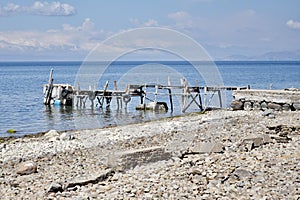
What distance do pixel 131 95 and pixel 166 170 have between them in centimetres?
2600

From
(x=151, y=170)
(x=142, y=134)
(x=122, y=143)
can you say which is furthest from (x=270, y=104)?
(x=151, y=170)

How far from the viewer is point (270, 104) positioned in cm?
2216

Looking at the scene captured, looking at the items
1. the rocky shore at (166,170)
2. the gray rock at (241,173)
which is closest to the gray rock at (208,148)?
the rocky shore at (166,170)

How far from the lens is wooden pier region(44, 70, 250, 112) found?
31.9 metres

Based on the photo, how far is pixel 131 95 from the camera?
3488 centimetres

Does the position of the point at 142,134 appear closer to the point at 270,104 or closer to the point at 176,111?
the point at 270,104

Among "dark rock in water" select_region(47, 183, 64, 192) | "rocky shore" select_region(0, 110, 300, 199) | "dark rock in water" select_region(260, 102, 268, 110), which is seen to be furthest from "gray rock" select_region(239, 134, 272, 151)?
"dark rock in water" select_region(260, 102, 268, 110)

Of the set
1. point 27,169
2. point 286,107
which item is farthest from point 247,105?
point 27,169

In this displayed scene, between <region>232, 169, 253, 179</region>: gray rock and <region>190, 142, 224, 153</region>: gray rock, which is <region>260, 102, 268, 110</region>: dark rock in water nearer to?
<region>190, 142, 224, 153</region>: gray rock

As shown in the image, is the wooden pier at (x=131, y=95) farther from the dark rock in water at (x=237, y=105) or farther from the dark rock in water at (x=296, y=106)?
the dark rock in water at (x=296, y=106)

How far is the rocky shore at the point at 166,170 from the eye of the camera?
749 cm

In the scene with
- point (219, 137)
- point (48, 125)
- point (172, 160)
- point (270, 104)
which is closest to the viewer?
point (172, 160)

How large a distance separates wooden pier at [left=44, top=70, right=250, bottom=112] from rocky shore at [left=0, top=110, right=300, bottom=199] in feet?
57.4

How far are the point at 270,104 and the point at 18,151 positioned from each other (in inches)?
497
